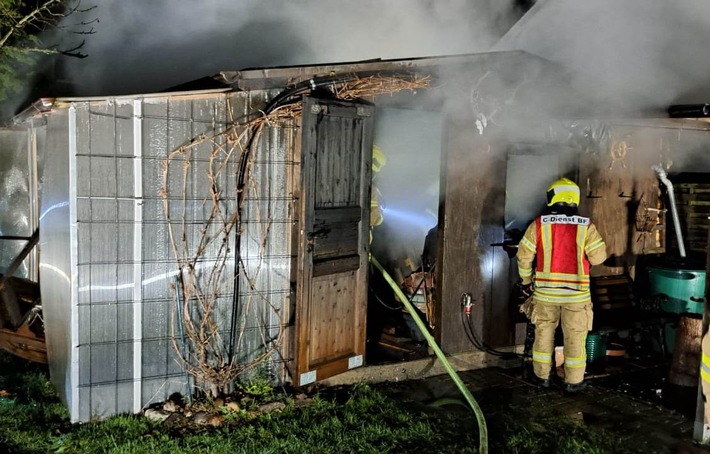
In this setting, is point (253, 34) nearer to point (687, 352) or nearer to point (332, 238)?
point (332, 238)

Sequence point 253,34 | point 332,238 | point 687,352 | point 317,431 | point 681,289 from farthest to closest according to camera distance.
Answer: point 253,34, point 681,289, point 687,352, point 332,238, point 317,431

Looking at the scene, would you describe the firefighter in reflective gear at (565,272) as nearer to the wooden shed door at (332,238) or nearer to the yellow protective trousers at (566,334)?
the yellow protective trousers at (566,334)

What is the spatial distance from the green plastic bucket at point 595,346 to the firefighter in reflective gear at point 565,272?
107 cm

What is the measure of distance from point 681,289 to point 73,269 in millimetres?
7673

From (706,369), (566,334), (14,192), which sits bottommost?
(566,334)

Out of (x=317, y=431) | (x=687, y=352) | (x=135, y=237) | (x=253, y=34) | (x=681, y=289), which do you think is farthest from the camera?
(x=253, y=34)

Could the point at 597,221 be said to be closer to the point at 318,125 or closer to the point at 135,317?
the point at 318,125

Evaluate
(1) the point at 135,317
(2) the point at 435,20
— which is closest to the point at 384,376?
(1) the point at 135,317

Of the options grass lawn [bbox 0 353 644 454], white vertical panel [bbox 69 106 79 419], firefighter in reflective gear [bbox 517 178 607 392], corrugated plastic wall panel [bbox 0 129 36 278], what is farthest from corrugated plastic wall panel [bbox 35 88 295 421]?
corrugated plastic wall panel [bbox 0 129 36 278]

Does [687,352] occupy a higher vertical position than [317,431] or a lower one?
higher

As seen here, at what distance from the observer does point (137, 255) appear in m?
5.91

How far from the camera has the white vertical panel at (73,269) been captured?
5.58 m

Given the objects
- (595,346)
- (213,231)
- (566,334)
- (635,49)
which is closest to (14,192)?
(213,231)

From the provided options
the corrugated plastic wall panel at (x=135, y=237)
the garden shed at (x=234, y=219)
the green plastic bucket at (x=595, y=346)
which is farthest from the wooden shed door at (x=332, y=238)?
the green plastic bucket at (x=595, y=346)
